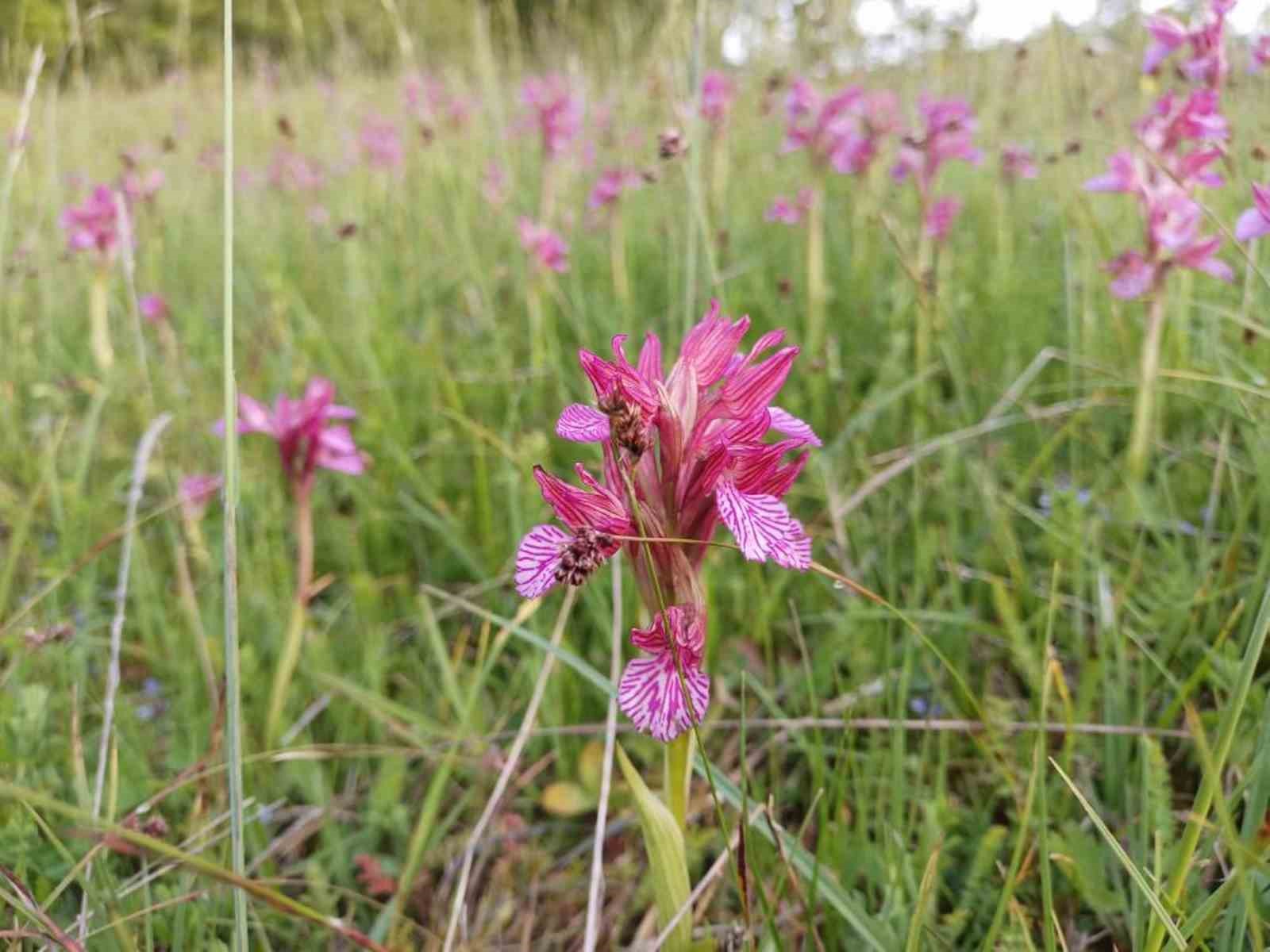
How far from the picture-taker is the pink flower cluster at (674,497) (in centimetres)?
82

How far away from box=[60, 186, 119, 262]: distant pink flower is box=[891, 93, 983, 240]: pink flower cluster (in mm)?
2381

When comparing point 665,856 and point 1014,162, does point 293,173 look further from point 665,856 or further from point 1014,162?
point 665,856

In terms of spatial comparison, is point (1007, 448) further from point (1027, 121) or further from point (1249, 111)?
point (1027, 121)

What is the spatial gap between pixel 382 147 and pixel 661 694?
4215 millimetres

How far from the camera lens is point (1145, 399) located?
1722 mm

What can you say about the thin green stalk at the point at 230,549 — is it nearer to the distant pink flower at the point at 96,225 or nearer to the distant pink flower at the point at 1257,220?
the distant pink flower at the point at 1257,220

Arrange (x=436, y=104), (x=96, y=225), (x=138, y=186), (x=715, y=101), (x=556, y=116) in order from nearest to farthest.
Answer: (x=96, y=225) < (x=138, y=186) < (x=715, y=101) < (x=556, y=116) < (x=436, y=104)

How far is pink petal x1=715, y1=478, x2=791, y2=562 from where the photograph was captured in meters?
0.81

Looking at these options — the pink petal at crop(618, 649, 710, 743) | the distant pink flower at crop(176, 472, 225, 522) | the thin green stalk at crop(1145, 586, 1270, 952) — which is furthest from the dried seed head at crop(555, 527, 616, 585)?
the distant pink flower at crop(176, 472, 225, 522)

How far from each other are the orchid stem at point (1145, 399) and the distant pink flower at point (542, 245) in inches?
61.6

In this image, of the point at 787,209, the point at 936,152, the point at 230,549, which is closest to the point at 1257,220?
the point at 230,549

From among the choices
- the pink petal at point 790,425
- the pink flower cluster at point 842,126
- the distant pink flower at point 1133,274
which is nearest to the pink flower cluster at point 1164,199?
the distant pink flower at point 1133,274

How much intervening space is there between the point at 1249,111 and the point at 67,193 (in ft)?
16.4

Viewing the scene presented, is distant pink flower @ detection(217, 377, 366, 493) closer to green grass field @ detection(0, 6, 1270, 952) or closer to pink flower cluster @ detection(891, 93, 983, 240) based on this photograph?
green grass field @ detection(0, 6, 1270, 952)
